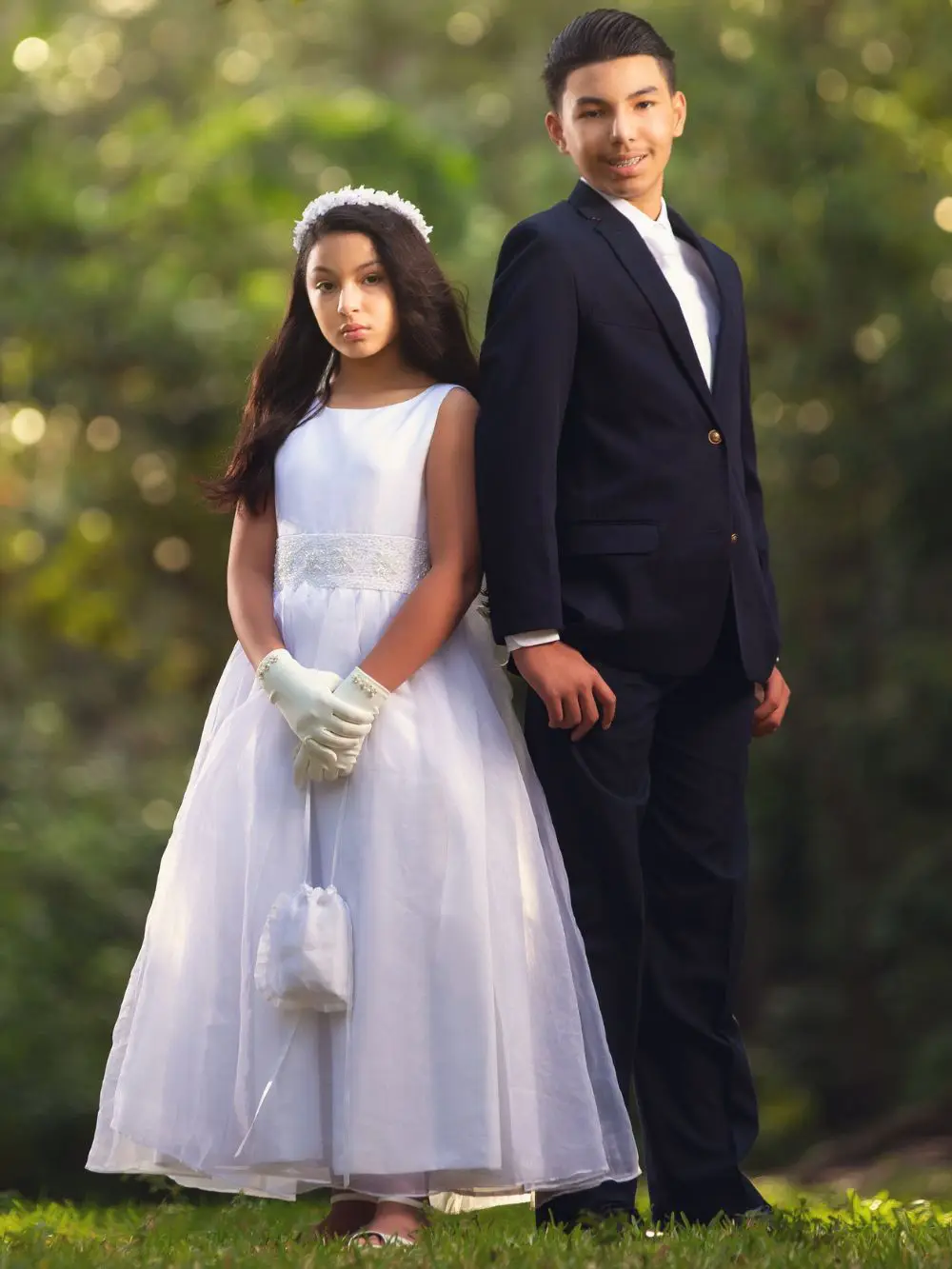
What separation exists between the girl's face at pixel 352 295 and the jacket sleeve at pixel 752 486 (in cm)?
68

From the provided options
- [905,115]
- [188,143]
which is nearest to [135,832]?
[188,143]

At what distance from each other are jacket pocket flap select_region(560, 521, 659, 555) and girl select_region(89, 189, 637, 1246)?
17cm

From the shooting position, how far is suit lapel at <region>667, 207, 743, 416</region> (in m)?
3.54

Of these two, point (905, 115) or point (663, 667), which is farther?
point (905, 115)

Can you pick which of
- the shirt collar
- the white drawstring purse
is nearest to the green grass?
the white drawstring purse

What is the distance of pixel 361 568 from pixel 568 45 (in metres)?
0.99

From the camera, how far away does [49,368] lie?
950 centimetres

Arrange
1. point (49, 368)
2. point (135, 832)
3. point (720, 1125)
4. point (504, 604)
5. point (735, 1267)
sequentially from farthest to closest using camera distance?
1. point (49, 368)
2. point (135, 832)
3. point (720, 1125)
4. point (504, 604)
5. point (735, 1267)

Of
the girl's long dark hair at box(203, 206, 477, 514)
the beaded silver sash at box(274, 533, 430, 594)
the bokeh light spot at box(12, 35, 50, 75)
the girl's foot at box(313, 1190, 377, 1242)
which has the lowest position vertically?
the girl's foot at box(313, 1190, 377, 1242)

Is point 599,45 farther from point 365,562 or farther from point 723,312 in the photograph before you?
point 365,562

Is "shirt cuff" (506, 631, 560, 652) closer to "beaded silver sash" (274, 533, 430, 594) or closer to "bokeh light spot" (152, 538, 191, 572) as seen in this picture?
"beaded silver sash" (274, 533, 430, 594)

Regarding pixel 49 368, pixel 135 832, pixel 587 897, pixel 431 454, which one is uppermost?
pixel 49 368

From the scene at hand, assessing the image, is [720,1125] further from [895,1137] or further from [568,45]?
[895,1137]

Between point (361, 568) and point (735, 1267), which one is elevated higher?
point (361, 568)
